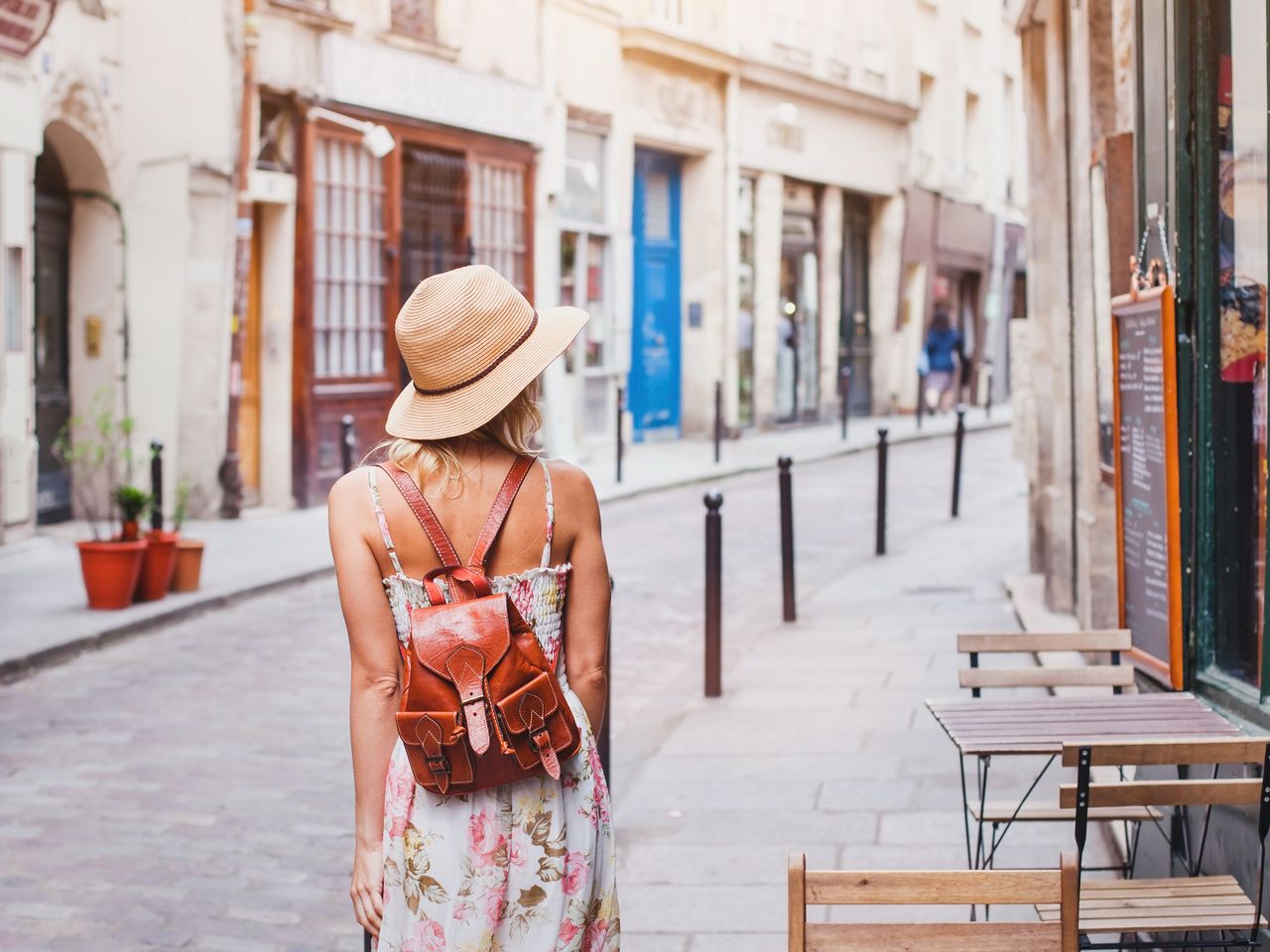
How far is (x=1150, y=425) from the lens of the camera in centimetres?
564

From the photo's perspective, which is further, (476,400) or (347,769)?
(347,769)

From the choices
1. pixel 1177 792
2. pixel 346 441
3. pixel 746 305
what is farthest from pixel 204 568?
pixel 746 305

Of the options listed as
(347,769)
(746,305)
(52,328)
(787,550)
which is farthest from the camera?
(746,305)

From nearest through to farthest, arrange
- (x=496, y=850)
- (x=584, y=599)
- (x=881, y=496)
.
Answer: (x=496, y=850) < (x=584, y=599) < (x=881, y=496)

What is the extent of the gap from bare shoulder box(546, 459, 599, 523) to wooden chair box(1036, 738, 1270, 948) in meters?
1.17

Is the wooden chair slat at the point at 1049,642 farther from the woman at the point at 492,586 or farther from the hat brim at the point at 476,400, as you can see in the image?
the hat brim at the point at 476,400

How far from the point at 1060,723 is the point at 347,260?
1368 centimetres

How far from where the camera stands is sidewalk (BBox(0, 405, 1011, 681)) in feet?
32.2

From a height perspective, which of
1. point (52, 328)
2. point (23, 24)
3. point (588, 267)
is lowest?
point (52, 328)

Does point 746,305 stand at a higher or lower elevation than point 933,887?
higher

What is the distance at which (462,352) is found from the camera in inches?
122

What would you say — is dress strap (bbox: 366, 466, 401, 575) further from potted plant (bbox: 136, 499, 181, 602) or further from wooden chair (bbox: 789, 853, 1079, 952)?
potted plant (bbox: 136, 499, 181, 602)

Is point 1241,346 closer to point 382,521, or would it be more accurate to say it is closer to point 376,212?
point 382,521

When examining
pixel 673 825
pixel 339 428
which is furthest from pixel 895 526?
pixel 673 825
